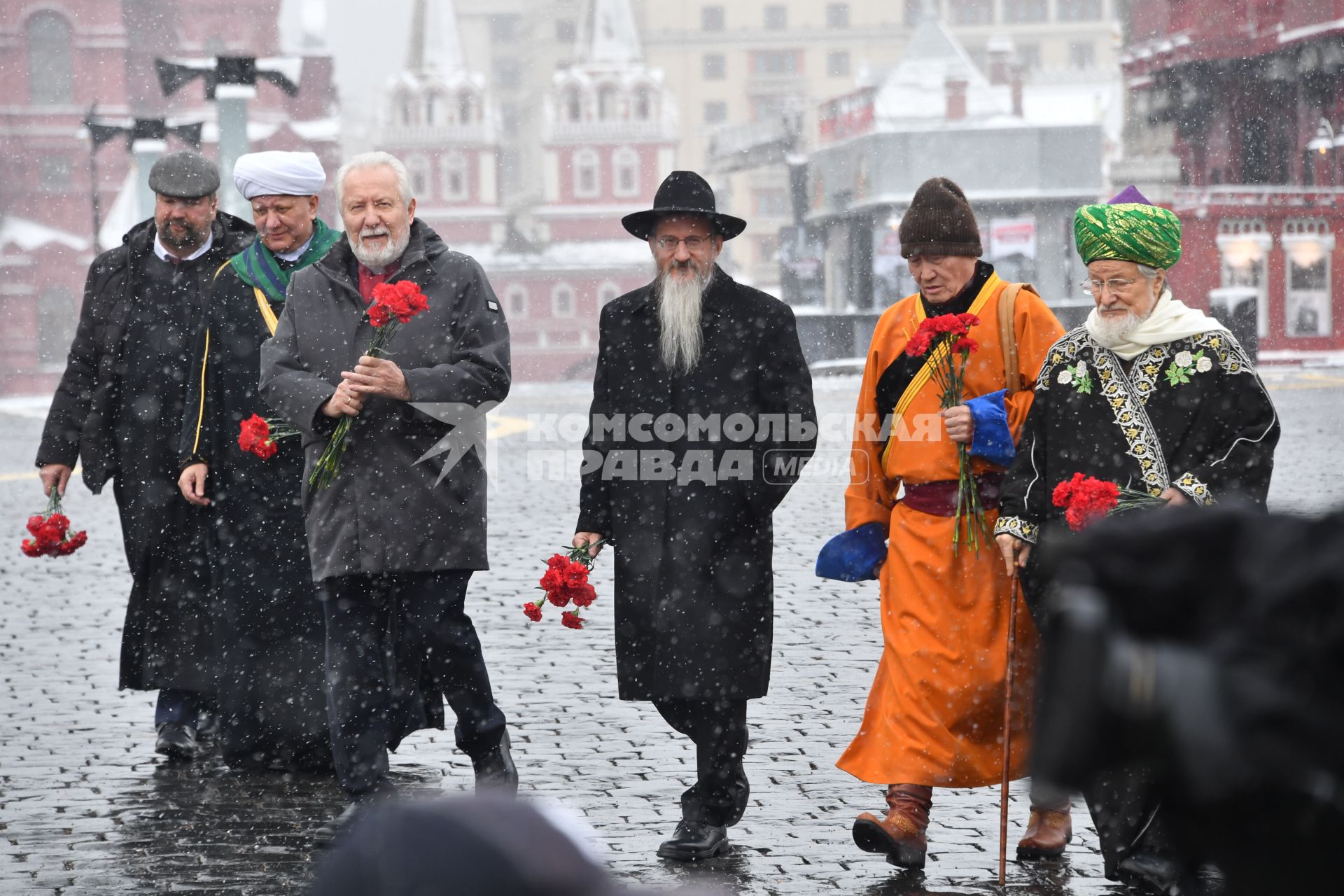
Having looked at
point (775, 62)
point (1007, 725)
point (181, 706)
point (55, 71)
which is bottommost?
point (181, 706)

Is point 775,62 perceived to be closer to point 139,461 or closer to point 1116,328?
point 139,461

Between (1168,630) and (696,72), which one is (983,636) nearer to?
(1168,630)

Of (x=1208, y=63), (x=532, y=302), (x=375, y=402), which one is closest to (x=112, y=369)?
(x=375, y=402)

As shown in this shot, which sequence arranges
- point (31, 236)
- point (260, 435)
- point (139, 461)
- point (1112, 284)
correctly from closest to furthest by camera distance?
point (1112, 284), point (260, 435), point (139, 461), point (31, 236)

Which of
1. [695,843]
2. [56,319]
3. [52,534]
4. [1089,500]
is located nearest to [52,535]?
[52,534]

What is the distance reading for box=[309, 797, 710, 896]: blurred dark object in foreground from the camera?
1265 mm

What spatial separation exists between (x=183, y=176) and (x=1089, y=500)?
3420mm

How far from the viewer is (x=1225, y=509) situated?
1554mm

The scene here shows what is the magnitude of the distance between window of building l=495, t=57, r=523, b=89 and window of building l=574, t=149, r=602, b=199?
27.4 metres

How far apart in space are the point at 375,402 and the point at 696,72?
3922 inches

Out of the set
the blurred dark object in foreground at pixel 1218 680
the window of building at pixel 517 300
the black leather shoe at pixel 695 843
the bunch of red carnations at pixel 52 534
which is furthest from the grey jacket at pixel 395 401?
the window of building at pixel 517 300

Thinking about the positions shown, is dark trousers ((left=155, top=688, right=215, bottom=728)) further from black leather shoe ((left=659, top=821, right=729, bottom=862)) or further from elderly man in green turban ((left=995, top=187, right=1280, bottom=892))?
elderly man in green turban ((left=995, top=187, right=1280, bottom=892))

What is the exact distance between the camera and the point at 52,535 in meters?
6.38

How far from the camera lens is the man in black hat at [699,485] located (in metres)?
5.04
